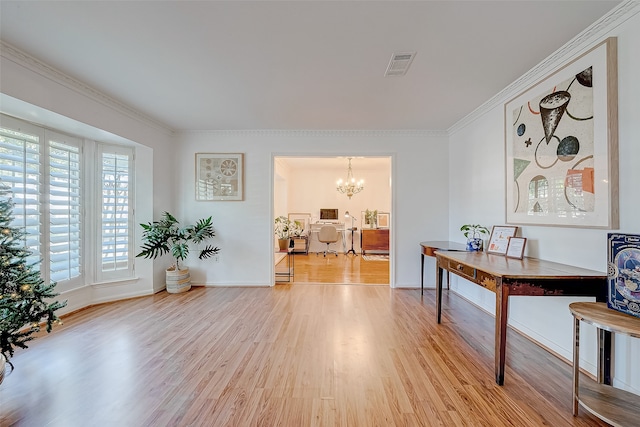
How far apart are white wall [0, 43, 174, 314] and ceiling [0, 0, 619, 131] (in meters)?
0.17

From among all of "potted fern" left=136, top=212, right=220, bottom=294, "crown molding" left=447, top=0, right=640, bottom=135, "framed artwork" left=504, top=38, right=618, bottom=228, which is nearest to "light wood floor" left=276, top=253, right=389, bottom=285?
"potted fern" left=136, top=212, right=220, bottom=294

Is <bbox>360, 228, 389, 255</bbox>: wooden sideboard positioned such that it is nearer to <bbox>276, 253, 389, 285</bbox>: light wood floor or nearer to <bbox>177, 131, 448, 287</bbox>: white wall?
<bbox>276, 253, 389, 285</bbox>: light wood floor

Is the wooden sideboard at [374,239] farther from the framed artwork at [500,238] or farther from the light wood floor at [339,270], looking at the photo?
the framed artwork at [500,238]

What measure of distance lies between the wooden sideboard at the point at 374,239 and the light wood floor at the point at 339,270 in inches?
16.5

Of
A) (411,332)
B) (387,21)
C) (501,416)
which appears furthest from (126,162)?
(501,416)

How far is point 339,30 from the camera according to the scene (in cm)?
185

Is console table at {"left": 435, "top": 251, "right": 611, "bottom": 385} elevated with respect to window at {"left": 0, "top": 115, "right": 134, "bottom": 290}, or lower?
lower

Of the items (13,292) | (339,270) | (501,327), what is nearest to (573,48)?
(501,327)

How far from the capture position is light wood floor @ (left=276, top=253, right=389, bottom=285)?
15.2ft

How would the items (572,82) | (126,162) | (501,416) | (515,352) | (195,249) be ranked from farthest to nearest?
(195,249), (126,162), (515,352), (572,82), (501,416)

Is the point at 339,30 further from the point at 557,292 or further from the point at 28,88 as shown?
the point at 28,88

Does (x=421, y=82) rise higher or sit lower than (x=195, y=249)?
higher

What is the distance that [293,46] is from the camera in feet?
6.67

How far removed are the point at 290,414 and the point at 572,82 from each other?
10.5 feet
